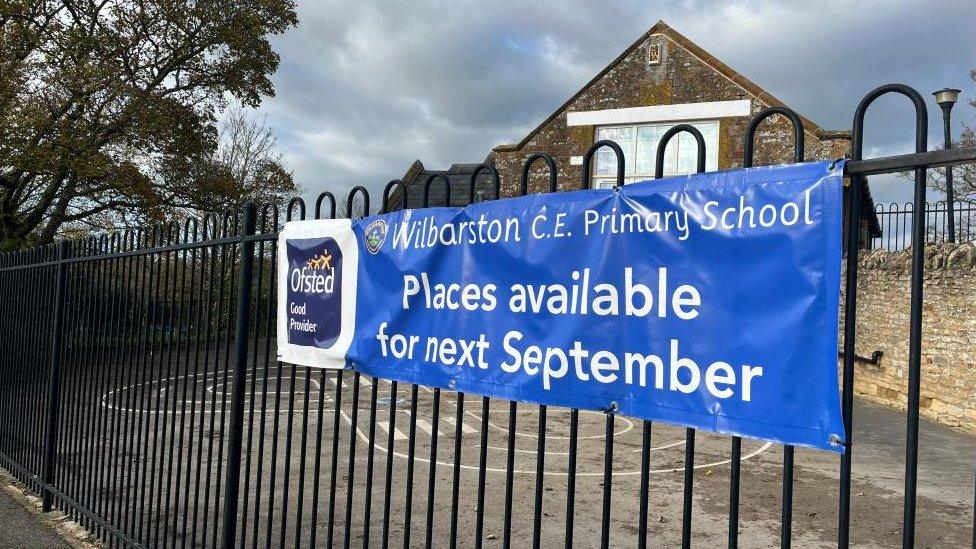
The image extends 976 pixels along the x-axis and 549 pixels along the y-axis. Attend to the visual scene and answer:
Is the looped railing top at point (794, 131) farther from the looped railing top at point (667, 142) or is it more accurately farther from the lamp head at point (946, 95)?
the lamp head at point (946, 95)

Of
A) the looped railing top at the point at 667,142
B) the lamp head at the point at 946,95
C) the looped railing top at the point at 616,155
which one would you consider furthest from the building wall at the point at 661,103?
the looped railing top at the point at 667,142

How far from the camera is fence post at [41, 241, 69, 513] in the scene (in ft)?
21.4

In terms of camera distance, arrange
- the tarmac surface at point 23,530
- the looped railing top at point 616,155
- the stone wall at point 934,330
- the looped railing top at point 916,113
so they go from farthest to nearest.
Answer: the stone wall at point 934,330 → the tarmac surface at point 23,530 → the looped railing top at point 616,155 → the looped railing top at point 916,113

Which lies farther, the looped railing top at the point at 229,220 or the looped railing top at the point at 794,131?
the looped railing top at the point at 229,220

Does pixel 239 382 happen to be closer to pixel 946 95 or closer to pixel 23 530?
pixel 23 530

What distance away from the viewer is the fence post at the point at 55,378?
21.4 feet

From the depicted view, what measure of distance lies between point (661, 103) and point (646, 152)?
59.7 inches

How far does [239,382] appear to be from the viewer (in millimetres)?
4156

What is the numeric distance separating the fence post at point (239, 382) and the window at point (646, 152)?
15.6 meters

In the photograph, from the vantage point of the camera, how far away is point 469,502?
24.6 ft

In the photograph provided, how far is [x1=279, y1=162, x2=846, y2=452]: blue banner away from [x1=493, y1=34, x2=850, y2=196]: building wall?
54.4ft

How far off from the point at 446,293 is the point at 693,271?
1.12m

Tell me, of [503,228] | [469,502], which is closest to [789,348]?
[503,228]

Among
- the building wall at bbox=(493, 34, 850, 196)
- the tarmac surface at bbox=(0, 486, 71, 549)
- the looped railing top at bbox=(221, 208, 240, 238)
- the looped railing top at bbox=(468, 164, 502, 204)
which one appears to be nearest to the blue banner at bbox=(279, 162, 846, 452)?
the looped railing top at bbox=(468, 164, 502, 204)
